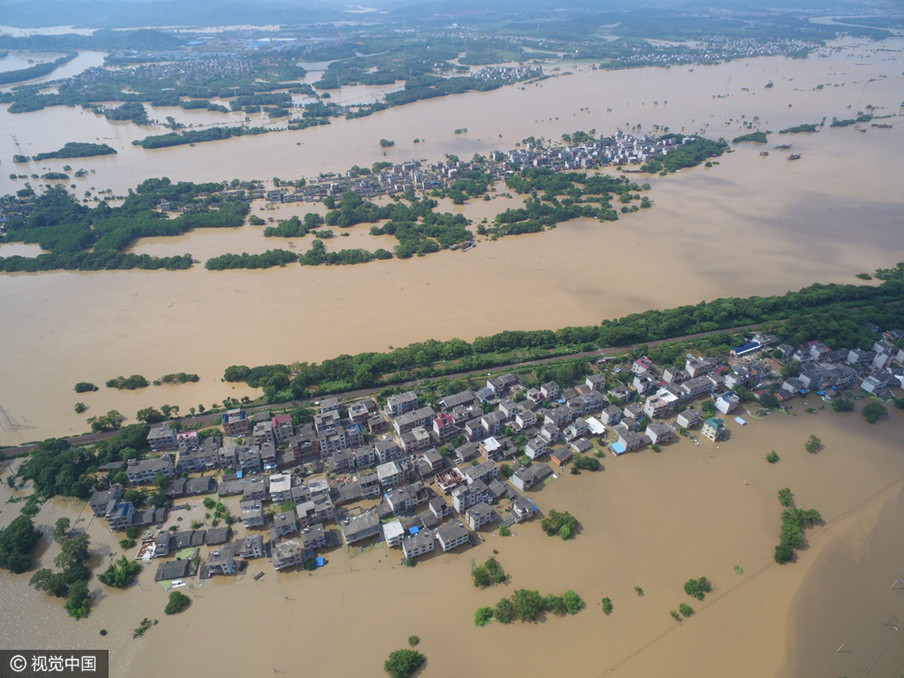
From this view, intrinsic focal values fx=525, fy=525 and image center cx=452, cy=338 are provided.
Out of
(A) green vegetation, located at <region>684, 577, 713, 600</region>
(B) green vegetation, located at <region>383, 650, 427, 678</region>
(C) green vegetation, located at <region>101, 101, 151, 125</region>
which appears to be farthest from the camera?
(C) green vegetation, located at <region>101, 101, 151, 125</region>

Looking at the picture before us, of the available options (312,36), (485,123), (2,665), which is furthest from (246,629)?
(312,36)

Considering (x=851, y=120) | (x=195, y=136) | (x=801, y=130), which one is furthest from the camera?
(x=851, y=120)

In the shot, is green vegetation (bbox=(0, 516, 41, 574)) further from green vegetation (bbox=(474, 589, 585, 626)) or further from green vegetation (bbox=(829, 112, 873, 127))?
green vegetation (bbox=(829, 112, 873, 127))

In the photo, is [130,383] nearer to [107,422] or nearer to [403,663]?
[107,422]

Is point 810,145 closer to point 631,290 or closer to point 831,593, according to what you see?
point 631,290

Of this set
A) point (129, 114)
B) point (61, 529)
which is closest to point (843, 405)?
point (61, 529)

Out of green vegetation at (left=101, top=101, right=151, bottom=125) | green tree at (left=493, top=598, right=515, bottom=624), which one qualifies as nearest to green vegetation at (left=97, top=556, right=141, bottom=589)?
green tree at (left=493, top=598, right=515, bottom=624)
